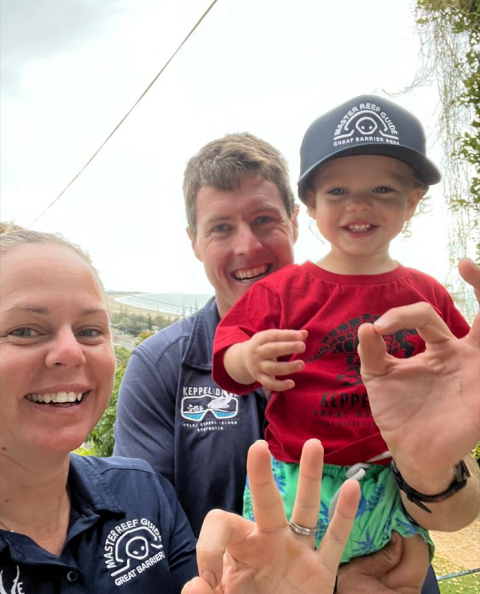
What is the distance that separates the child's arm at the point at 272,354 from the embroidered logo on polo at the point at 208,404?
0.29m

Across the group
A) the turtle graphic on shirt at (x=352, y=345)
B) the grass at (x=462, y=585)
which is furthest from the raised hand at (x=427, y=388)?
the grass at (x=462, y=585)

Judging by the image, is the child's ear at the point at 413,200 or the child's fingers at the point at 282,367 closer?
the child's fingers at the point at 282,367

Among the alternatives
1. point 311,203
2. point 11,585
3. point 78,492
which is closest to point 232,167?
point 311,203

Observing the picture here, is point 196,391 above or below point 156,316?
below

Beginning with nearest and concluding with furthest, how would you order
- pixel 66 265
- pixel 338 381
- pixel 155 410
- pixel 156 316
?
pixel 66 265 → pixel 338 381 → pixel 155 410 → pixel 156 316

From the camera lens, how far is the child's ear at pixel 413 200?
4.82 ft

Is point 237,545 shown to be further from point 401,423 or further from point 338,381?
point 338,381

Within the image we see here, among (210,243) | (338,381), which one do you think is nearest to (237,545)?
(338,381)

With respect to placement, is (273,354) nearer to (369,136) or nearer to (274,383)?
(274,383)

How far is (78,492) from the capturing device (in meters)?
1.26

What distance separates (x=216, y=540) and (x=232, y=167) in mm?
1142

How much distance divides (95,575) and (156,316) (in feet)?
13.2

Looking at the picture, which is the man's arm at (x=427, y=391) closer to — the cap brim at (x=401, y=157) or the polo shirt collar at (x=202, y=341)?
the cap brim at (x=401, y=157)

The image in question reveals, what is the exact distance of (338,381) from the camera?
1347 millimetres
